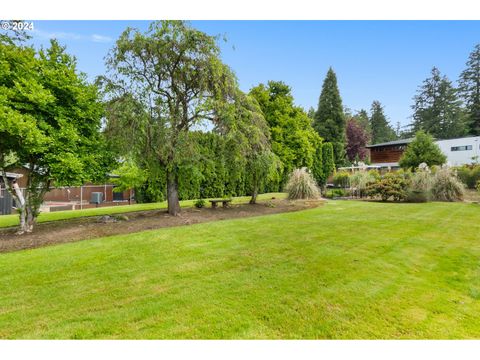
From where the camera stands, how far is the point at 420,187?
1189 cm

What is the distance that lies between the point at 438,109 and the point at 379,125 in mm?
11259

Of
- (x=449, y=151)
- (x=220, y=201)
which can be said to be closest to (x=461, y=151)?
(x=449, y=151)

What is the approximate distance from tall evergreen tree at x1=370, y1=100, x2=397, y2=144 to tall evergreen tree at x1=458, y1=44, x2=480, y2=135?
506 inches

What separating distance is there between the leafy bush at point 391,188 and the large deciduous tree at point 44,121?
36.9 feet

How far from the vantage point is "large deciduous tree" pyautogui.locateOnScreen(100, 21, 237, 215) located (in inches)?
277

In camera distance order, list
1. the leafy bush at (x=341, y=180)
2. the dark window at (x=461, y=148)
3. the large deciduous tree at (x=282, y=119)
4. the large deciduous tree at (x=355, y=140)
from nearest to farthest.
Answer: the large deciduous tree at (x=282, y=119), the leafy bush at (x=341, y=180), the dark window at (x=461, y=148), the large deciduous tree at (x=355, y=140)

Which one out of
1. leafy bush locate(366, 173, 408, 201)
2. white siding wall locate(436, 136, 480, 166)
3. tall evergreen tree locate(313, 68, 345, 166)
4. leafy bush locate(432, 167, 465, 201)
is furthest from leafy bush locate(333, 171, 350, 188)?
white siding wall locate(436, 136, 480, 166)

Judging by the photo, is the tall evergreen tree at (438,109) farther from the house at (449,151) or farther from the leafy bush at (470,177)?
the leafy bush at (470,177)

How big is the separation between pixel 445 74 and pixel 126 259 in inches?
1937

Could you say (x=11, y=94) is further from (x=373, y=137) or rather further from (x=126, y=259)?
(x=373, y=137)

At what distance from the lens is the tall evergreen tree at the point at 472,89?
35.9 m

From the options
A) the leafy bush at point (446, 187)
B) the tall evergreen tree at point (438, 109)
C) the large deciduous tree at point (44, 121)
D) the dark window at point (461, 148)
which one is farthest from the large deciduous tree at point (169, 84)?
the tall evergreen tree at point (438, 109)

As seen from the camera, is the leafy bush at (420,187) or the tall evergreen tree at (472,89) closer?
the leafy bush at (420,187)
